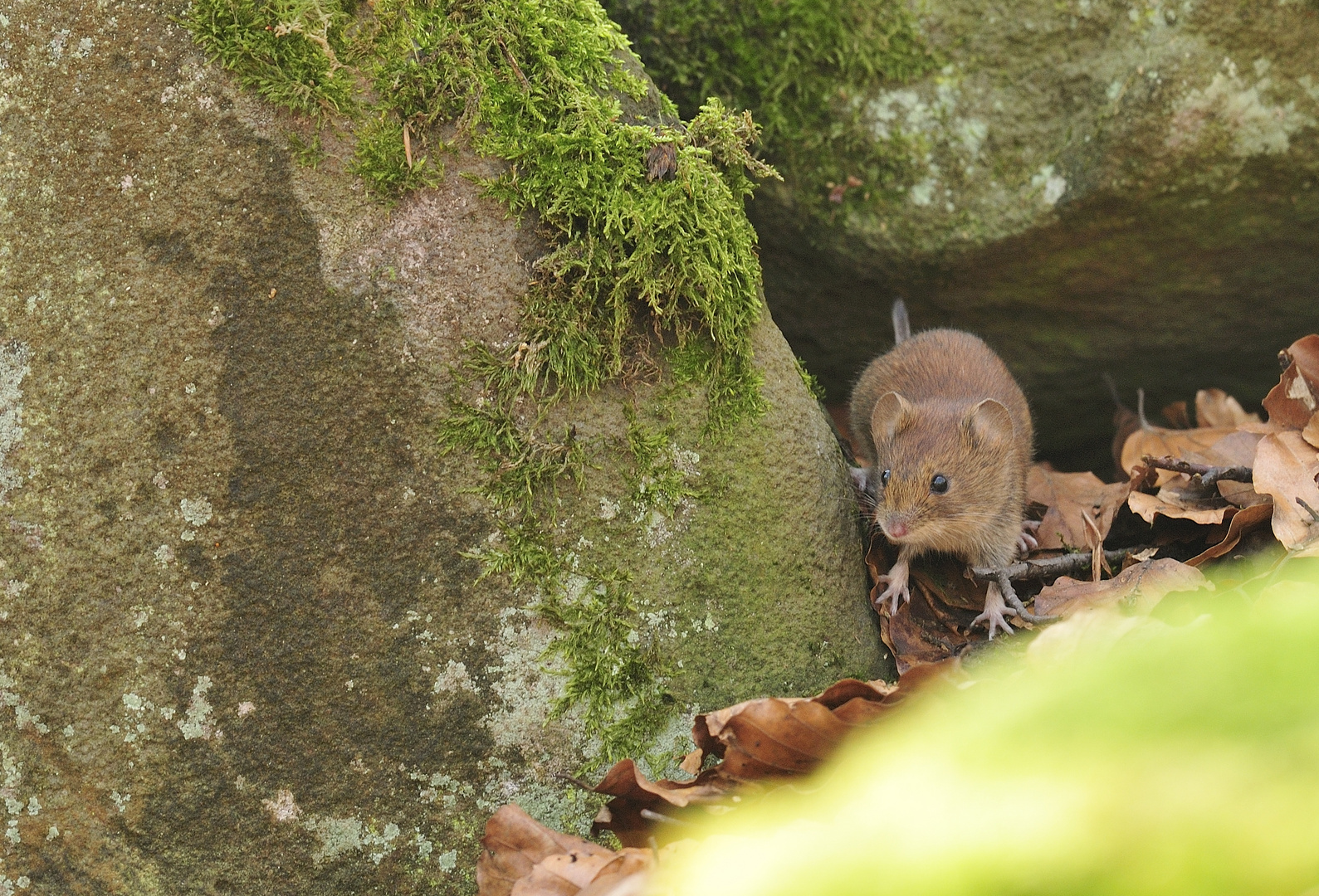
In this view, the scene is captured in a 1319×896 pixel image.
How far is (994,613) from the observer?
369cm

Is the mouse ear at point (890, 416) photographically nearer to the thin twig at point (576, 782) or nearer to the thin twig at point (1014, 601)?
the thin twig at point (1014, 601)

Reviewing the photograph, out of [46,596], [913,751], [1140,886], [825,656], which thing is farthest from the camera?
[825,656]

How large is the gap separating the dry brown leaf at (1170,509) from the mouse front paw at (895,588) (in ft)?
3.05

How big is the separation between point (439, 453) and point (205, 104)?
128cm

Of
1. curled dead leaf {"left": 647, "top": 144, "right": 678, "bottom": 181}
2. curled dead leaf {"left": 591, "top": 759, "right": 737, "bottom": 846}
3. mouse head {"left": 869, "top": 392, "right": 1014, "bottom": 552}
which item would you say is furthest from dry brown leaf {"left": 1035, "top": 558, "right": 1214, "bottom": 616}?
curled dead leaf {"left": 647, "top": 144, "right": 678, "bottom": 181}

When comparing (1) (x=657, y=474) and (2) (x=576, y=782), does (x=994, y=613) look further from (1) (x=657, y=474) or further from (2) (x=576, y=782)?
(2) (x=576, y=782)

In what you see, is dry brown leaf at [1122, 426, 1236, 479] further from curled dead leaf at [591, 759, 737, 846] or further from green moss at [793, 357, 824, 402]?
curled dead leaf at [591, 759, 737, 846]

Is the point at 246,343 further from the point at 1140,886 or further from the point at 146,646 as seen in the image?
the point at 1140,886

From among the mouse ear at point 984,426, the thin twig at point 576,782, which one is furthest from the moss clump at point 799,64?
the thin twig at point 576,782

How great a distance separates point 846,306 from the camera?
Answer: 5195 millimetres

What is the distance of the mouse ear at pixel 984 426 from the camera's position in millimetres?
4332

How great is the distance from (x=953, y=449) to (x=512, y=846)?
260 centimetres

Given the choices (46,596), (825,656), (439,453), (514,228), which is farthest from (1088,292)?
(46,596)

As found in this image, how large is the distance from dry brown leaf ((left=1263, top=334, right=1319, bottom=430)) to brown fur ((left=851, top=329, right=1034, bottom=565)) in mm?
1010
